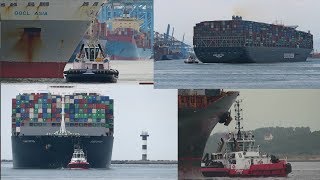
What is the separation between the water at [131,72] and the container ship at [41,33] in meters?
0.22

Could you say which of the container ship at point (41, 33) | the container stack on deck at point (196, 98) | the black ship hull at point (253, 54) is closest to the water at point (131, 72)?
the container ship at point (41, 33)

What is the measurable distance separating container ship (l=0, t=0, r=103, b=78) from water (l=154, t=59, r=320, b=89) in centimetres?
148

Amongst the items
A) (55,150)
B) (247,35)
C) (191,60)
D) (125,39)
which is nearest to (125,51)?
(125,39)

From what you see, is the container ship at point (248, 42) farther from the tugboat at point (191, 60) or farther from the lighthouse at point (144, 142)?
the lighthouse at point (144, 142)

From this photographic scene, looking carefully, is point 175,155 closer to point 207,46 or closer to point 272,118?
point 272,118

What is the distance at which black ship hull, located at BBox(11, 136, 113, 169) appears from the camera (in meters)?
11.9

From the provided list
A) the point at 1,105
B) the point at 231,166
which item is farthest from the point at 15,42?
the point at 231,166

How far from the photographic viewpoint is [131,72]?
12227mm

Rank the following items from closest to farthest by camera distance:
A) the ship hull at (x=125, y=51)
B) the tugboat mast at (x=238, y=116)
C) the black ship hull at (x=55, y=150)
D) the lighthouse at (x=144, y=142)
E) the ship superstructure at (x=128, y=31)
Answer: the lighthouse at (x=144, y=142)
the black ship hull at (x=55, y=150)
the tugboat mast at (x=238, y=116)
the ship superstructure at (x=128, y=31)
the ship hull at (x=125, y=51)

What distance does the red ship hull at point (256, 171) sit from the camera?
39.0ft

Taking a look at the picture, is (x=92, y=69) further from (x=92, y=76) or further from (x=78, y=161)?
(x=78, y=161)

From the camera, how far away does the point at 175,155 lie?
38.2ft

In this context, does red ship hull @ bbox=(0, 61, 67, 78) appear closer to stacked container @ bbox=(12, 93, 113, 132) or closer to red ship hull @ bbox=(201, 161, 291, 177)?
stacked container @ bbox=(12, 93, 113, 132)

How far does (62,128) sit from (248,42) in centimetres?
406
